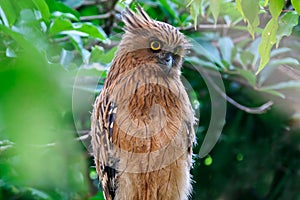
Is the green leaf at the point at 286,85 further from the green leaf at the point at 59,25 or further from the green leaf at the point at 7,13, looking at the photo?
the green leaf at the point at 7,13

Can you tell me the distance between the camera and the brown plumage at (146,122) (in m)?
2.45

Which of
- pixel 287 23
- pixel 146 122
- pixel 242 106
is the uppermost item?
pixel 287 23

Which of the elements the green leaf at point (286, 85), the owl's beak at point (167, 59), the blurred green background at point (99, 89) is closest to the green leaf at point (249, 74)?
the blurred green background at point (99, 89)

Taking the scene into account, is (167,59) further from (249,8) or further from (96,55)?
(249,8)

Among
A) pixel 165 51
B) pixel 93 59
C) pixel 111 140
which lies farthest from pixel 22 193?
pixel 165 51

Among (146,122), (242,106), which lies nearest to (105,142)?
(146,122)

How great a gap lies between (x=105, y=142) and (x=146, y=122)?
21 cm

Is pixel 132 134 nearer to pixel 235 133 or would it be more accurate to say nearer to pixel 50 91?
pixel 50 91

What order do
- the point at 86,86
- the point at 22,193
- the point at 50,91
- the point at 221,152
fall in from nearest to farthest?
1. the point at 50,91
2. the point at 86,86
3. the point at 22,193
4. the point at 221,152

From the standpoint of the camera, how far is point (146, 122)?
2430 mm

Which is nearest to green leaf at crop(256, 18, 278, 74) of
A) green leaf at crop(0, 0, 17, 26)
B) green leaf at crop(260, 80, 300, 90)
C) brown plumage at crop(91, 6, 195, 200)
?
brown plumage at crop(91, 6, 195, 200)

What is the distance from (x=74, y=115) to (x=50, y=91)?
665 mm

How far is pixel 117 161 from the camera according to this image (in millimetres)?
2518

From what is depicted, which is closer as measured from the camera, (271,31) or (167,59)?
(271,31)
